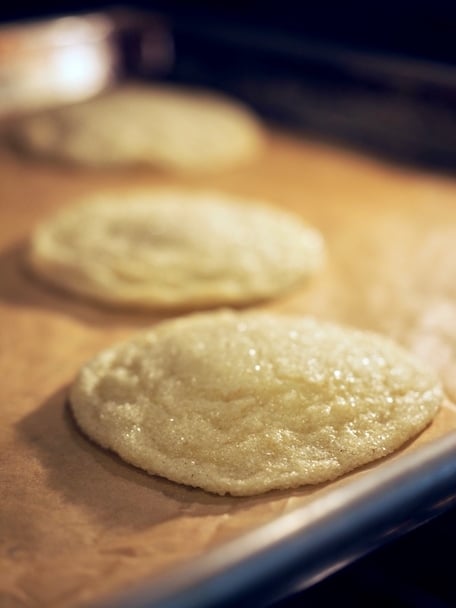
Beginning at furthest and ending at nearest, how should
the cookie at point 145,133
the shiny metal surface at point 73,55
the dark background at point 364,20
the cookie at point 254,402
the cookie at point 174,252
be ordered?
1. the shiny metal surface at point 73,55
2. the cookie at point 145,133
3. the dark background at point 364,20
4. the cookie at point 174,252
5. the cookie at point 254,402

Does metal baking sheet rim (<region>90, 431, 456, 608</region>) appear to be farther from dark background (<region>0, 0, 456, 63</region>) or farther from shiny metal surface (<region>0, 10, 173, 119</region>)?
shiny metal surface (<region>0, 10, 173, 119</region>)

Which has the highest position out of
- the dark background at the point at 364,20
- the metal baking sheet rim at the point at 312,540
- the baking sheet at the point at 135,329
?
the dark background at the point at 364,20

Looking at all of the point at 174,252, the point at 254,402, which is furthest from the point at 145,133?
the point at 254,402

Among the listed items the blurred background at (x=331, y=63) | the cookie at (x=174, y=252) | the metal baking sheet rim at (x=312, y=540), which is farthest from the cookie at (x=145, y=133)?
the metal baking sheet rim at (x=312, y=540)

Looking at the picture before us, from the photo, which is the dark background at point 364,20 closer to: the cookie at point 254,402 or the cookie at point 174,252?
the cookie at point 174,252

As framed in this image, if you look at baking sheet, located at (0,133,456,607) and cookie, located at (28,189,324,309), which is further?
cookie, located at (28,189,324,309)

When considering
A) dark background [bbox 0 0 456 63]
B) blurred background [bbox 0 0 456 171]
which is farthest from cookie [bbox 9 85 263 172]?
dark background [bbox 0 0 456 63]

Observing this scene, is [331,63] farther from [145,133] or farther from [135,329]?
[135,329]

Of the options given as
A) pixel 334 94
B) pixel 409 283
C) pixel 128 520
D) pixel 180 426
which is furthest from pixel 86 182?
pixel 128 520
